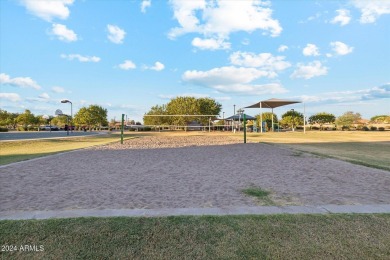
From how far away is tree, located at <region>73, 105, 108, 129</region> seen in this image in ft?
195

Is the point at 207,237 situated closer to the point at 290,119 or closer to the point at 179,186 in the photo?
the point at 179,186

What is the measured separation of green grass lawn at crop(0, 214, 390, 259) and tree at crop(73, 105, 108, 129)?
61176mm

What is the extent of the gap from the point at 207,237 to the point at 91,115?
204 feet

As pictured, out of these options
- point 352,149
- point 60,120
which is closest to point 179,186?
point 352,149

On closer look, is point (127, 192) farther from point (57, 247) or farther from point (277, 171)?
point (277, 171)

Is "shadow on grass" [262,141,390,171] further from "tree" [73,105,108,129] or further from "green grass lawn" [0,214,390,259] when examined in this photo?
"tree" [73,105,108,129]

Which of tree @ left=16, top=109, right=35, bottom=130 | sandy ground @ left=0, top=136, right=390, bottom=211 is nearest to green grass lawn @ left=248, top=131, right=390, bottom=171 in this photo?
sandy ground @ left=0, top=136, right=390, bottom=211

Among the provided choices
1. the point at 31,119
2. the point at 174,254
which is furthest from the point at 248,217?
the point at 31,119

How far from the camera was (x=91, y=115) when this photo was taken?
59688mm

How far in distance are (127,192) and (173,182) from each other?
109 centimetres

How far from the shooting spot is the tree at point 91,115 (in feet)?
195

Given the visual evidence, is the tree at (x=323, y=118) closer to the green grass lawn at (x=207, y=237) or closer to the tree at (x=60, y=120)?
the green grass lawn at (x=207, y=237)

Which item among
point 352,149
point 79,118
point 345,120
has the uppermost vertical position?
point 79,118

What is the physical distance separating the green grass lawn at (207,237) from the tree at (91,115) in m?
61.2
